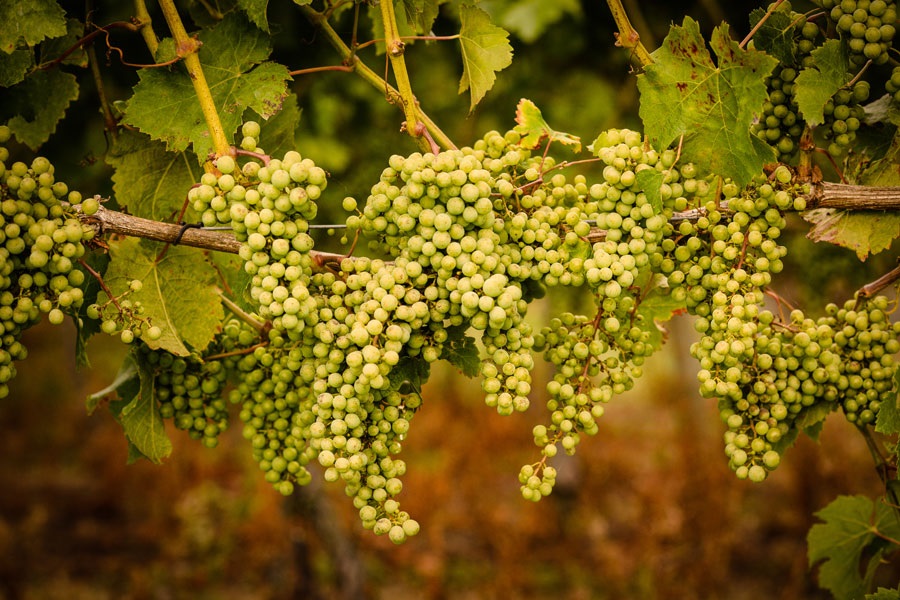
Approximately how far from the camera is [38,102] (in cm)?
159

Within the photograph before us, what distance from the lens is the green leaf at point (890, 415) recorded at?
1229mm

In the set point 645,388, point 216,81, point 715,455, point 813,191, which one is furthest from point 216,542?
point 645,388

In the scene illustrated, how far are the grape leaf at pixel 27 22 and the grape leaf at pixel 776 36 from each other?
135 centimetres

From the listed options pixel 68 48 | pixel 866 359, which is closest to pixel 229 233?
pixel 68 48

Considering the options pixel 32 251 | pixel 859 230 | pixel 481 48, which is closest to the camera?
pixel 32 251

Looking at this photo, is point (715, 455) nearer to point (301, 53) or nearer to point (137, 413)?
point (301, 53)

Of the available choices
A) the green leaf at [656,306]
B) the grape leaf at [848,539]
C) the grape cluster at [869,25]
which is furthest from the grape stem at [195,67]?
the grape leaf at [848,539]

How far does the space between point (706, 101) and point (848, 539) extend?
130 centimetres

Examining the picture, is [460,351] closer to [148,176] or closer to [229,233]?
[229,233]

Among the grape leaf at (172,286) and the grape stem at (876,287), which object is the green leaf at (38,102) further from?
the grape stem at (876,287)

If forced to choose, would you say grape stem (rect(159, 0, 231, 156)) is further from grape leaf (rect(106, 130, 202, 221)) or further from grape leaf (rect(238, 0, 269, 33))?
grape leaf (rect(106, 130, 202, 221))

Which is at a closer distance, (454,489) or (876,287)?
(876,287)

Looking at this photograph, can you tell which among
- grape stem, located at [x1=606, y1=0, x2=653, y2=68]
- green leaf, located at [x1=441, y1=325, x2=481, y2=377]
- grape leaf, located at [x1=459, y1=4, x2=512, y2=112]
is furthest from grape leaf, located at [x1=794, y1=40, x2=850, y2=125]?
green leaf, located at [x1=441, y1=325, x2=481, y2=377]

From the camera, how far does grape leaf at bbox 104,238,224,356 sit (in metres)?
1.41
